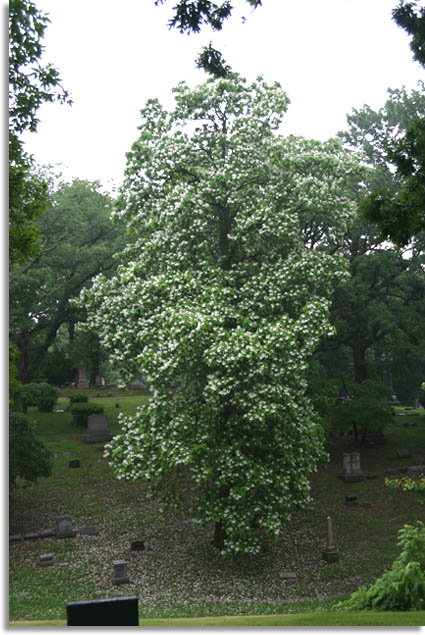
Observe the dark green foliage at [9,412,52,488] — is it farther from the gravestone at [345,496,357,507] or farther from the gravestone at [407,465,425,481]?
the gravestone at [407,465,425,481]

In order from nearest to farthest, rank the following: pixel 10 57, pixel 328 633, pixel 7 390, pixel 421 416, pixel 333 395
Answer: pixel 328 633 → pixel 7 390 → pixel 10 57 → pixel 333 395 → pixel 421 416

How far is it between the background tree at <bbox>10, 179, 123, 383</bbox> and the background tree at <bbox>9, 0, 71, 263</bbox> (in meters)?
9.62

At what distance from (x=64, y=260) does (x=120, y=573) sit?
1193cm

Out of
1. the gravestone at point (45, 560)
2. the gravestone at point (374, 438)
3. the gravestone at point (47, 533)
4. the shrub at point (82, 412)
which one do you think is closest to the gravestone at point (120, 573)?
the gravestone at point (45, 560)

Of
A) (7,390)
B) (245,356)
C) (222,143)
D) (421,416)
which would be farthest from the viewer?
(421,416)

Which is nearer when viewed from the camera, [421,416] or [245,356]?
[245,356]

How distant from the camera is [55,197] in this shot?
20.9 m

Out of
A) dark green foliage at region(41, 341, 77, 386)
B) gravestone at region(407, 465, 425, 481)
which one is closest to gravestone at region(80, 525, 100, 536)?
gravestone at region(407, 465, 425, 481)

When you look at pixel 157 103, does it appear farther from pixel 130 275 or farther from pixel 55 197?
pixel 55 197

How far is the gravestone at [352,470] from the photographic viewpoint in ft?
57.4

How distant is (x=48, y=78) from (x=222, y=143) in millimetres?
4851

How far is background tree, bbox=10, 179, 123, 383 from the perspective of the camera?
19.3 metres

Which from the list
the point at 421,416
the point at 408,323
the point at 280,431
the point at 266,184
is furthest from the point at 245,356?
the point at 421,416

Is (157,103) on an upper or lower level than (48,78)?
upper
